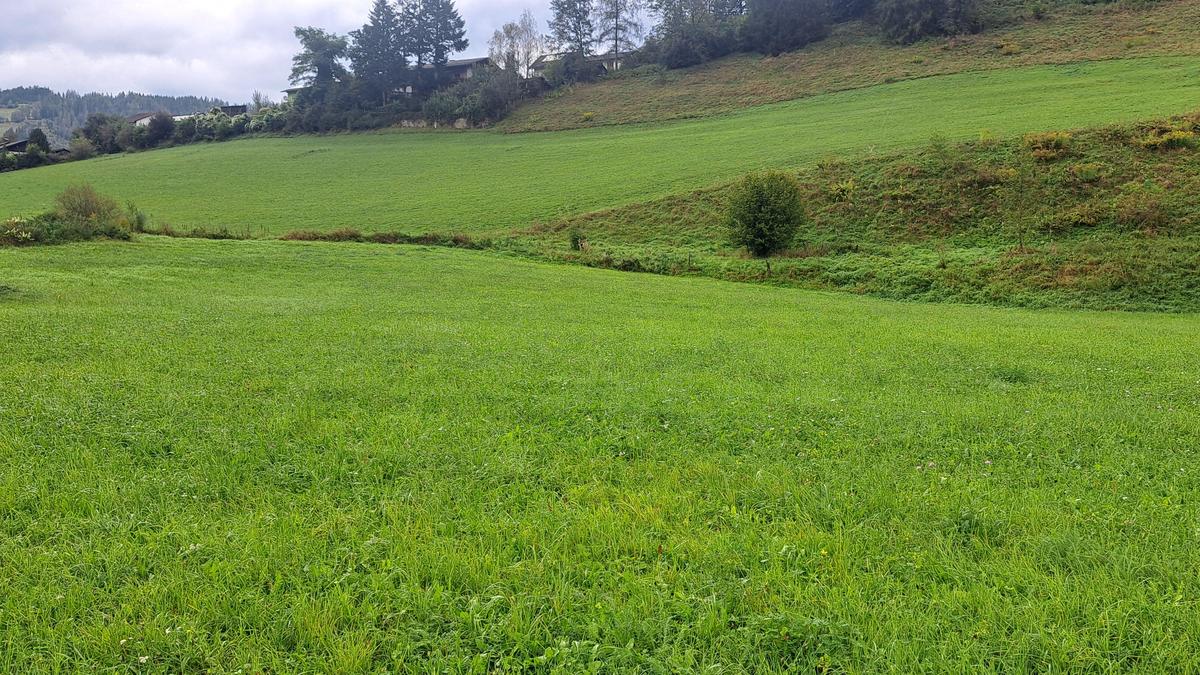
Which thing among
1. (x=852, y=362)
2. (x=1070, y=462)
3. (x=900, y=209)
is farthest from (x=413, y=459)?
(x=900, y=209)

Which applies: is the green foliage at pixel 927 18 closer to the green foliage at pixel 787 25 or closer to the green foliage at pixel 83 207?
the green foliage at pixel 787 25

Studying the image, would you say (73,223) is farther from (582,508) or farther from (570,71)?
(570,71)

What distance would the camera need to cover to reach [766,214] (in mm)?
34031

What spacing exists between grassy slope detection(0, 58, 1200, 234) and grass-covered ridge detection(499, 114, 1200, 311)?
5.28 meters

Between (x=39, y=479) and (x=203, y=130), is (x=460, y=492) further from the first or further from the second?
(x=203, y=130)

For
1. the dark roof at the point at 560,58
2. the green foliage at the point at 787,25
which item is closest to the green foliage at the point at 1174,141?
the green foliage at the point at 787,25

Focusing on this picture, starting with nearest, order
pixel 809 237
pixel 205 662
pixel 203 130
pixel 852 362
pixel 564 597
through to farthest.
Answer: pixel 205 662, pixel 564 597, pixel 852 362, pixel 809 237, pixel 203 130

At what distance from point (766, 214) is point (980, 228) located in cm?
1251

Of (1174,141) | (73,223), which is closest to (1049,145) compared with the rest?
(1174,141)

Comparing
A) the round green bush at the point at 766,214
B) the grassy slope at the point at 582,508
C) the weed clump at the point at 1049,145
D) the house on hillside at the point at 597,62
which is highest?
the house on hillside at the point at 597,62

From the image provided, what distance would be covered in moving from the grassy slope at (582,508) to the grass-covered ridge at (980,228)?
1762 centimetres

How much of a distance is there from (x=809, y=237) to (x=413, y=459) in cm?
3553

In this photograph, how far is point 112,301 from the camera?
54.0 feet

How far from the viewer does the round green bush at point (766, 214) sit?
112ft
